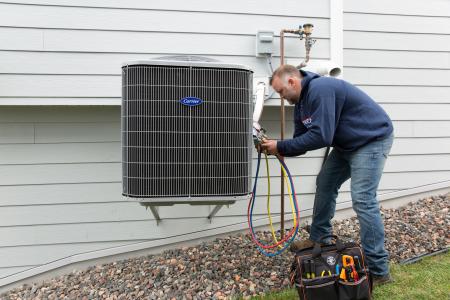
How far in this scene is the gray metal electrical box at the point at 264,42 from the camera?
112 inches

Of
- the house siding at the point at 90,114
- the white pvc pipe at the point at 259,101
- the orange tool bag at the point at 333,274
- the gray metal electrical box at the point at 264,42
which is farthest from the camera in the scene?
the gray metal electrical box at the point at 264,42

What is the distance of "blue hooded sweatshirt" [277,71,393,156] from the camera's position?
209cm

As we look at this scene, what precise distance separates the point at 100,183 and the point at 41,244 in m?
0.61

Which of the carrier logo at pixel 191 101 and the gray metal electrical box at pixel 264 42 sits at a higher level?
the gray metal electrical box at pixel 264 42

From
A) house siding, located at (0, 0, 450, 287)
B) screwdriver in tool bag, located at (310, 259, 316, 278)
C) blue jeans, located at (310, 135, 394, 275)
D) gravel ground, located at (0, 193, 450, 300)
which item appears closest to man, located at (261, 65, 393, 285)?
blue jeans, located at (310, 135, 394, 275)

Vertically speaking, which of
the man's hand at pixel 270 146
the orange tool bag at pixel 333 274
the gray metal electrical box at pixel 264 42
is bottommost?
the orange tool bag at pixel 333 274

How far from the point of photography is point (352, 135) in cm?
219

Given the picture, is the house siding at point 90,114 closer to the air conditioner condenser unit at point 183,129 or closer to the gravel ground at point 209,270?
the gravel ground at point 209,270

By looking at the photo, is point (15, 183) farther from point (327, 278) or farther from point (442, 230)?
point (442, 230)

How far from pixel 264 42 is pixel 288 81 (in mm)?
722

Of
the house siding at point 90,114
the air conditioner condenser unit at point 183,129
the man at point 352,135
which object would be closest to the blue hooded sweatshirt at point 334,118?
the man at point 352,135

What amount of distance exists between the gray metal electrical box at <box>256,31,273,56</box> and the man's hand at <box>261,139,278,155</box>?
0.86m

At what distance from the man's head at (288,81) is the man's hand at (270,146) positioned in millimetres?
293

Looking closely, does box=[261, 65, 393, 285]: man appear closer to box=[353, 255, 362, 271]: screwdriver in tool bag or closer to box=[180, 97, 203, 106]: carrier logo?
box=[353, 255, 362, 271]: screwdriver in tool bag
